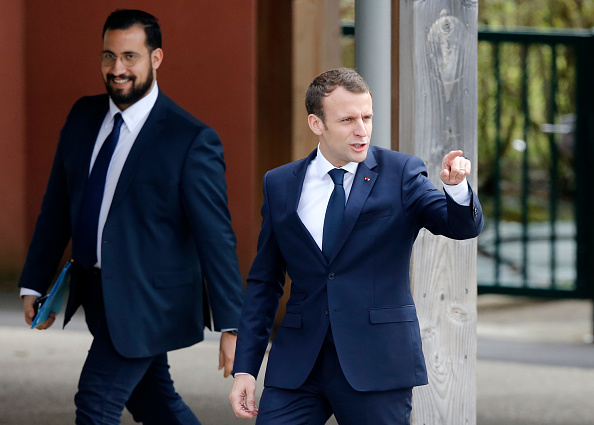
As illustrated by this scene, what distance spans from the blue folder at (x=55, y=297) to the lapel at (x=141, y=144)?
0.27m

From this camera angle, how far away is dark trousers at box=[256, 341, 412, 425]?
2846mm

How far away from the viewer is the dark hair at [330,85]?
286 centimetres

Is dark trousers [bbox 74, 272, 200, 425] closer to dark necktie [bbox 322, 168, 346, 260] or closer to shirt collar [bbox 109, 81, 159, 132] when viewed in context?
shirt collar [bbox 109, 81, 159, 132]

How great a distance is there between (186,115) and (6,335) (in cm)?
386

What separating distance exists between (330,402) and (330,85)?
2.67 ft

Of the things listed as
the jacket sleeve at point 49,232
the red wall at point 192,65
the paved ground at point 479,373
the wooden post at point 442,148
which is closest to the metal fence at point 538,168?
the paved ground at point 479,373

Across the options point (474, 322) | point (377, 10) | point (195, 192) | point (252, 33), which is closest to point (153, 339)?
point (195, 192)

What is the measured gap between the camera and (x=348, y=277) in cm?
287

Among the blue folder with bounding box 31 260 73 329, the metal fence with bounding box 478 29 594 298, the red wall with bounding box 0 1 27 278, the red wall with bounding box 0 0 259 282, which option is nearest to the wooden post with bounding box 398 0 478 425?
the blue folder with bounding box 31 260 73 329

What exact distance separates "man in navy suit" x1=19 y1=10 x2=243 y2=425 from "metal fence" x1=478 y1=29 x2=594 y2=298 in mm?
4153

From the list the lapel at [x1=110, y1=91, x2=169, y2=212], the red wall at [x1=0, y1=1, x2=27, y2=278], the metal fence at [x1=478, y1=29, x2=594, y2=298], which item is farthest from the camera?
the red wall at [x1=0, y1=1, x2=27, y2=278]

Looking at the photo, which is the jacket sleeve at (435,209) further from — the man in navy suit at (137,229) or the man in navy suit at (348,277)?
the man in navy suit at (137,229)

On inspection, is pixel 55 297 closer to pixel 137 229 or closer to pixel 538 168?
pixel 137 229

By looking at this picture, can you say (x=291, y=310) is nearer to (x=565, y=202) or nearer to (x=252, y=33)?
(x=252, y=33)
